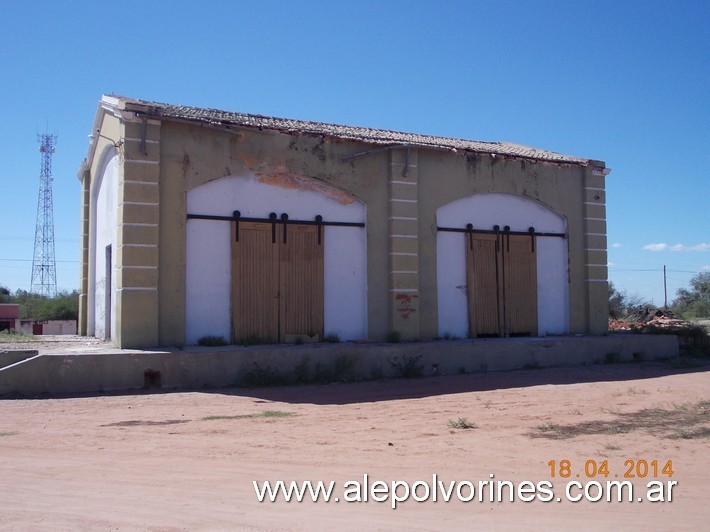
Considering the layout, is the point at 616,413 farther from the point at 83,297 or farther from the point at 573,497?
the point at 83,297

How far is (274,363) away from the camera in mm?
13180

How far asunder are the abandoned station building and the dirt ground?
2.83m

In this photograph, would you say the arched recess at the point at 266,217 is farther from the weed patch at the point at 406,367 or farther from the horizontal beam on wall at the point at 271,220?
the weed patch at the point at 406,367

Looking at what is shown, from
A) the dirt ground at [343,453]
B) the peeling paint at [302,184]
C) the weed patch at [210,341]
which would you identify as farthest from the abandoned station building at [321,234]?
the dirt ground at [343,453]

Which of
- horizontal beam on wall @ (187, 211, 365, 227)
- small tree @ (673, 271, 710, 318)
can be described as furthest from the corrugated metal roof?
small tree @ (673, 271, 710, 318)

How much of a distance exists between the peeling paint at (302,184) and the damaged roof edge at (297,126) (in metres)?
0.97

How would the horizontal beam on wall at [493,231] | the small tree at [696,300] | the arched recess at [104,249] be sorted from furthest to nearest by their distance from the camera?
the small tree at [696,300] → the horizontal beam on wall at [493,231] → the arched recess at [104,249]

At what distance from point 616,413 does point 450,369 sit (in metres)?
5.56

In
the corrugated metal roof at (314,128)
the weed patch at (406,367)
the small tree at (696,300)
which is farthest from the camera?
the small tree at (696,300)

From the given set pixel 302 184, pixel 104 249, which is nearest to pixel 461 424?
pixel 302 184

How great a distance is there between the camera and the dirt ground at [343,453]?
5250 millimetres

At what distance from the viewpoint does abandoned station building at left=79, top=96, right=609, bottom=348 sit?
44.6ft

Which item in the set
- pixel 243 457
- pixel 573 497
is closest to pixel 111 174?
pixel 243 457

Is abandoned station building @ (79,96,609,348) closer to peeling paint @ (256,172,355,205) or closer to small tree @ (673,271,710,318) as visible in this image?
peeling paint @ (256,172,355,205)
